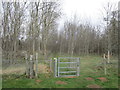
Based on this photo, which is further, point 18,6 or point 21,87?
point 18,6

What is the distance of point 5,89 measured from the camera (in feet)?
13.4

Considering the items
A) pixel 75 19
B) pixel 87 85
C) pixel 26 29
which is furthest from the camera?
pixel 75 19

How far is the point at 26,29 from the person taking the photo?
1403 centimetres

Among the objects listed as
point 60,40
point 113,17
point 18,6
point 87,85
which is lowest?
point 87,85

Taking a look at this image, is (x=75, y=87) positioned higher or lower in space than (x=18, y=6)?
lower

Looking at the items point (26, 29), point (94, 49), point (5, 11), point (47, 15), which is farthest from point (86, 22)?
point (5, 11)

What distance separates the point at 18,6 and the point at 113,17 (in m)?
11.6

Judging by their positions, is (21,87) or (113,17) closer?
(21,87)

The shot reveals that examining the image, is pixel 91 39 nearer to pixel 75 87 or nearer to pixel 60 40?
pixel 60 40

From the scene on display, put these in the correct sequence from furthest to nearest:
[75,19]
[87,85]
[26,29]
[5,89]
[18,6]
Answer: [75,19]
[26,29]
[18,6]
[87,85]
[5,89]

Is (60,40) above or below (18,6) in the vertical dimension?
below

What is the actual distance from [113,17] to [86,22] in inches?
471

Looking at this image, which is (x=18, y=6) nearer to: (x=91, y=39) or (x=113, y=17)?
(x=113, y=17)

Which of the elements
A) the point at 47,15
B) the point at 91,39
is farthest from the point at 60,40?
the point at 47,15
